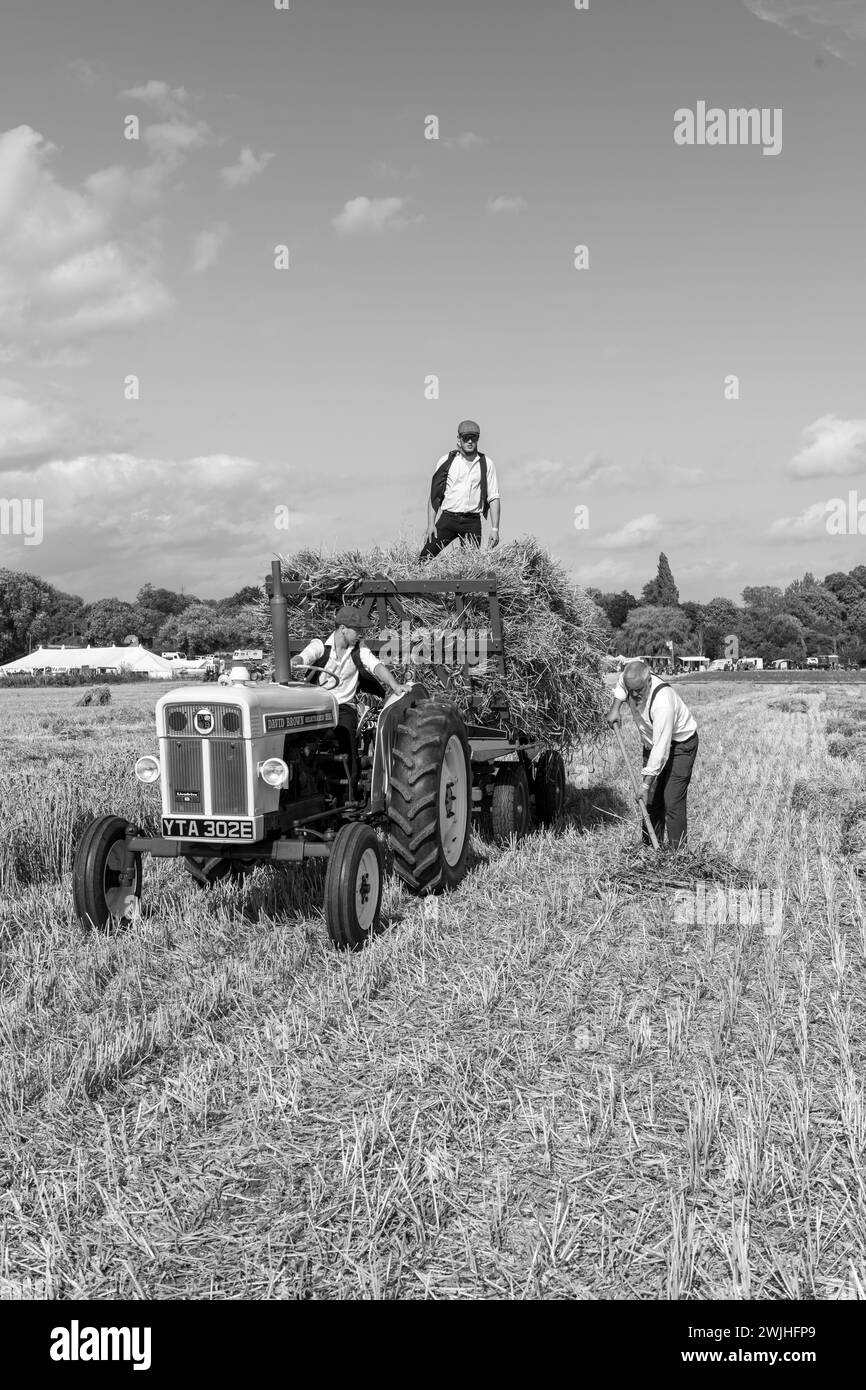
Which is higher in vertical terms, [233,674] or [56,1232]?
[233,674]

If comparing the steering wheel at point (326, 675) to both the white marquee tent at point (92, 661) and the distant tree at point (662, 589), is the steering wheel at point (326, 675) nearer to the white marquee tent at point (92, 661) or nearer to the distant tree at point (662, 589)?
the white marquee tent at point (92, 661)

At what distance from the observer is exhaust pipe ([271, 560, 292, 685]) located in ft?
20.7

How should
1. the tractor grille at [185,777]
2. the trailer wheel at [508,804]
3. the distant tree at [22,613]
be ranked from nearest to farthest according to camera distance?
the tractor grille at [185,777] < the trailer wheel at [508,804] < the distant tree at [22,613]

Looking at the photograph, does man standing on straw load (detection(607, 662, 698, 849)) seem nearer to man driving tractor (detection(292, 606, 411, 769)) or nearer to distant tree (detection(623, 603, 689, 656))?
man driving tractor (detection(292, 606, 411, 769))

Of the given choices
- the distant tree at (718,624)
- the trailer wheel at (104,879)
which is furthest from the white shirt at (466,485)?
the distant tree at (718,624)

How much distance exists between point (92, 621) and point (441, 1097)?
10260 cm

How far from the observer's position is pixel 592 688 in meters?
9.28

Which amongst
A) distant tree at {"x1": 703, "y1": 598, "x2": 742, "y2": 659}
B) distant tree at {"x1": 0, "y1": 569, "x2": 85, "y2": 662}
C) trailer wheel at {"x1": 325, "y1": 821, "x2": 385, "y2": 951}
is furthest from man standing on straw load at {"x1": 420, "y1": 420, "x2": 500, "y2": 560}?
distant tree at {"x1": 703, "y1": 598, "x2": 742, "y2": 659}

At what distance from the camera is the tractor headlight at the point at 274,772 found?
5727 millimetres

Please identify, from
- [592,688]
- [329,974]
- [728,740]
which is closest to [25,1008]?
[329,974]

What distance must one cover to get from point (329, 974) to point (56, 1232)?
7.70 feet

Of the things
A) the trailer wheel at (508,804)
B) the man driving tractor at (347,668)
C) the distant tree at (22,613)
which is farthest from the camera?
the distant tree at (22,613)

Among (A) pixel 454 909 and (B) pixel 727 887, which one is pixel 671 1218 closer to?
(A) pixel 454 909
